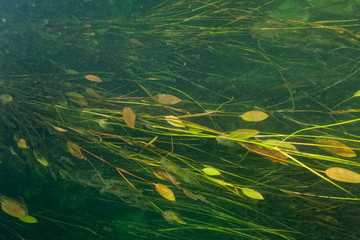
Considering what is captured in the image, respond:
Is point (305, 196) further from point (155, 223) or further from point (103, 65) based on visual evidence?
point (103, 65)

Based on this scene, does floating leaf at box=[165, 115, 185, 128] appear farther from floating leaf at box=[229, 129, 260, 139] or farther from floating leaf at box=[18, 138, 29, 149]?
floating leaf at box=[18, 138, 29, 149]

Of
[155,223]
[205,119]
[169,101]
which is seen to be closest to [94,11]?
[169,101]

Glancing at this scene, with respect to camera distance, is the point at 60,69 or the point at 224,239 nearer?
the point at 224,239

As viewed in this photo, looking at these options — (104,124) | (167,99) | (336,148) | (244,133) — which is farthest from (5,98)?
(336,148)

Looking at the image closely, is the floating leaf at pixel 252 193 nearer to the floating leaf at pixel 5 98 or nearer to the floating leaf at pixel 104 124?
the floating leaf at pixel 104 124

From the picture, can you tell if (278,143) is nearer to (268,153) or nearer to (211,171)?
(268,153)

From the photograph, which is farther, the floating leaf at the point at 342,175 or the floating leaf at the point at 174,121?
the floating leaf at the point at 174,121

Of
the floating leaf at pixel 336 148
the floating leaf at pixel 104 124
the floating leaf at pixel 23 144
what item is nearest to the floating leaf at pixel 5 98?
the floating leaf at pixel 23 144

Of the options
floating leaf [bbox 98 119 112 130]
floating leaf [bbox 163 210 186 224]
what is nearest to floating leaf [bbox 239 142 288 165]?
floating leaf [bbox 163 210 186 224]
